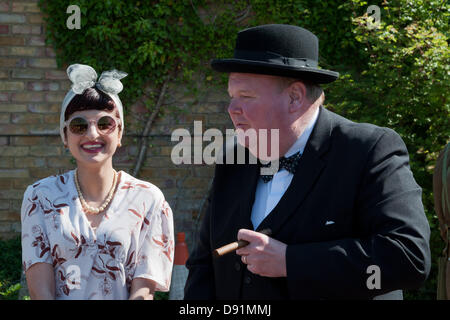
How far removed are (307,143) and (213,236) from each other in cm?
49

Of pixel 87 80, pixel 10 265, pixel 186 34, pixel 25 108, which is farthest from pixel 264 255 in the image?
pixel 25 108

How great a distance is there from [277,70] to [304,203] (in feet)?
1.52

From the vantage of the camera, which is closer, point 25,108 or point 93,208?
point 93,208

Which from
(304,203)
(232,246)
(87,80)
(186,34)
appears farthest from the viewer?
(186,34)

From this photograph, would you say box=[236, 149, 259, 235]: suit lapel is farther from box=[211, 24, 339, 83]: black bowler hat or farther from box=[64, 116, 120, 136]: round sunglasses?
box=[64, 116, 120, 136]: round sunglasses

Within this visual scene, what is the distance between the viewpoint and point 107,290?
2338 millimetres

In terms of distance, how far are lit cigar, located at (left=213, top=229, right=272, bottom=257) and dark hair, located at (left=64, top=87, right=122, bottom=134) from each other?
2.97 ft

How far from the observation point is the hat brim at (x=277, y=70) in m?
2.02

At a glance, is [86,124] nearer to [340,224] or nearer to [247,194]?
[247,194]

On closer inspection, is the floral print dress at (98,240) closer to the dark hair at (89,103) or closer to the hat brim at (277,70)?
the dark hair at (89,103)

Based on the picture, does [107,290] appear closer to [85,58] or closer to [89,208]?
[89,208]

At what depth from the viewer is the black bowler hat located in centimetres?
203

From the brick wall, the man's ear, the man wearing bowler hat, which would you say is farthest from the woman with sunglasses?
the brick wall

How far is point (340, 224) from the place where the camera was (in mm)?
1922
